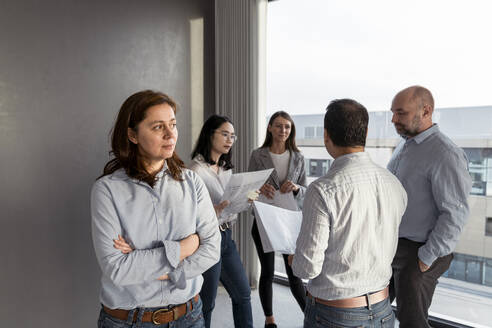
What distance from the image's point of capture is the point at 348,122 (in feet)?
4.58

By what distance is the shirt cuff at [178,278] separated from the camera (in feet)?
4.44

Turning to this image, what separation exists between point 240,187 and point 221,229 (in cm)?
37

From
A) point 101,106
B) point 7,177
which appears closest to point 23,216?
point 7,177

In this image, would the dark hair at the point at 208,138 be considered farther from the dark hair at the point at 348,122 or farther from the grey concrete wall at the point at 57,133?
the dark hair at the point at 348,122

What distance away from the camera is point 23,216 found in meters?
2.51

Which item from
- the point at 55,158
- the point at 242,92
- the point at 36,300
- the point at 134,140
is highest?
the point at 242,92

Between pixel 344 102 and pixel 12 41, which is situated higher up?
pixel 12 41

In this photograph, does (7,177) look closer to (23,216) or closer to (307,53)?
(23,216)

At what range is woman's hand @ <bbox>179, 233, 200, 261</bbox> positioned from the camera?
138cm

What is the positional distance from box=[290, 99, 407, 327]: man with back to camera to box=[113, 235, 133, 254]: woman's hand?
651 millimetres

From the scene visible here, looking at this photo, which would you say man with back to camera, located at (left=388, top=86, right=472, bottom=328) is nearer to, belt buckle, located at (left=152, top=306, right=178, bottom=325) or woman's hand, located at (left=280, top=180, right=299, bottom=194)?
woman's hand, located at (left=280, top=180, right=299, bottom=194)

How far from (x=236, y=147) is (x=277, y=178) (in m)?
1.02

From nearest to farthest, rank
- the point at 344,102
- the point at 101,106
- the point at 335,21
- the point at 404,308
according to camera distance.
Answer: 1. the point at 344,102
2. the point at 404,308
3. the point at 101,106
4. the point at 335,21

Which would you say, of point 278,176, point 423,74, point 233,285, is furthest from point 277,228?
point 423,74
